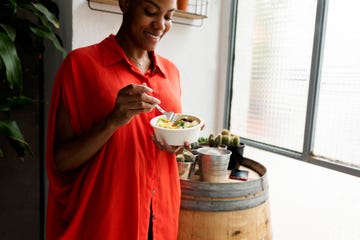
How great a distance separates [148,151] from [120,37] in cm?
35

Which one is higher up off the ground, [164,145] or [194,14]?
[194,14]

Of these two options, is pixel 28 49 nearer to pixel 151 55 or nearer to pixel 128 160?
pixel 151 55

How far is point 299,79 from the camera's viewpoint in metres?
1.66

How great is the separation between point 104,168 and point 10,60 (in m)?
0.54

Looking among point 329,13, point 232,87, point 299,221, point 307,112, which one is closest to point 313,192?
point 299,221

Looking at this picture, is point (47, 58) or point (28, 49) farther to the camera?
point (47, 58)

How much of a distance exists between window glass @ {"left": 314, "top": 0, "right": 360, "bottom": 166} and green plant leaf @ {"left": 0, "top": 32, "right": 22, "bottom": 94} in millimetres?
1415

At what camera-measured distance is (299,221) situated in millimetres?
1701

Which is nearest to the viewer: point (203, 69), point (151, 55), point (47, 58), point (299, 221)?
point (151, 55)

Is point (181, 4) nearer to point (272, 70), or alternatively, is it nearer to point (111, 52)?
point (272, 70)

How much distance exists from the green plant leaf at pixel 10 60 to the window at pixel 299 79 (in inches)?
54.3

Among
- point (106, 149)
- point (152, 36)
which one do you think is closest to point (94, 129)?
point (106, 149)

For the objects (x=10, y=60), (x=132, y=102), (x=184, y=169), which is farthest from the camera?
(x=184, y=169)

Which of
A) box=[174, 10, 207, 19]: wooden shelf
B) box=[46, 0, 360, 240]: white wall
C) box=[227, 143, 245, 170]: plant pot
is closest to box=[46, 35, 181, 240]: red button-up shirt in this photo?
box=[227, 143, 245, 170]: plant pot
